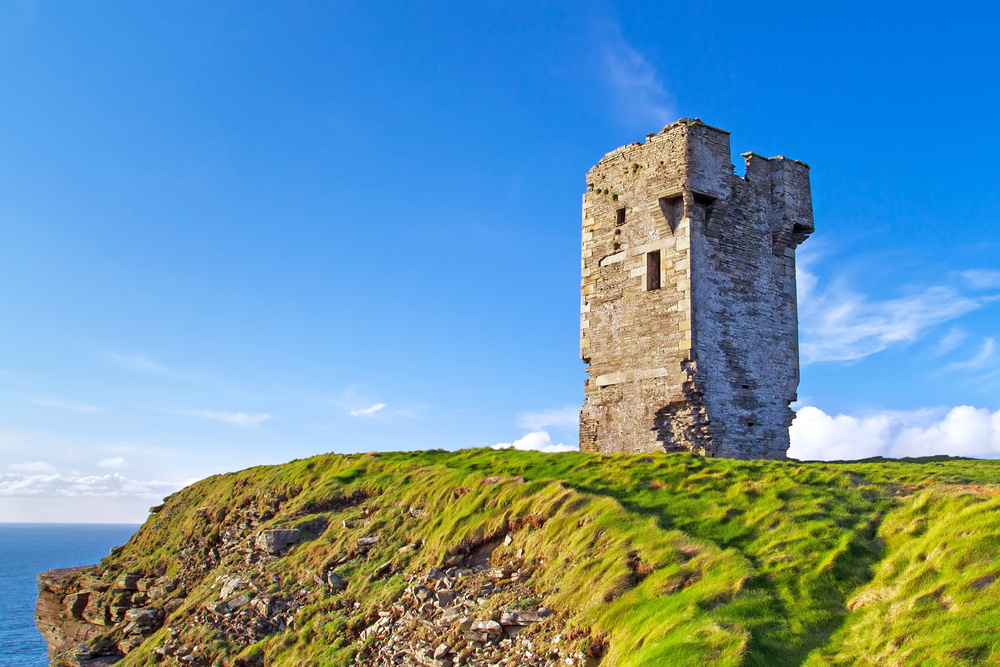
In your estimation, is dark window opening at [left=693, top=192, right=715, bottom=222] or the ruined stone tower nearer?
the ruined stone tower

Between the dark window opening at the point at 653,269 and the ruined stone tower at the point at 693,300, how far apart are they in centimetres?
4

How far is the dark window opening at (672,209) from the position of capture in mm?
22453

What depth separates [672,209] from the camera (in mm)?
22672

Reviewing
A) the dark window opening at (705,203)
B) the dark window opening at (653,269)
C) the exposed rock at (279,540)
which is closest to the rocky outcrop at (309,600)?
the exposed rock at (279,540)

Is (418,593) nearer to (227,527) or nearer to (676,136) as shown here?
(227,527)

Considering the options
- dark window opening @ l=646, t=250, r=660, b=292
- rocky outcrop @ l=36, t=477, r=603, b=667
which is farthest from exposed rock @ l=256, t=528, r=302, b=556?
dark window opening @ l=646, t=250, r=660, b=292

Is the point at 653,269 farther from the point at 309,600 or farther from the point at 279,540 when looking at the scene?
the point at 309,600

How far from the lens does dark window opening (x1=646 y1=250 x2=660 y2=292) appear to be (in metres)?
22.8

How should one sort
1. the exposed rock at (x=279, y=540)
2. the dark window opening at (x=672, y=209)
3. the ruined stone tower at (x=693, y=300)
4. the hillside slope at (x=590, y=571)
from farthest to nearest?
the dark window opening at (x=672, y=209)
the ruined stone tower at (x=693, y=300)
the exposed rock at (x=279, y=540)
the hillside slope at (x=590, y=571)

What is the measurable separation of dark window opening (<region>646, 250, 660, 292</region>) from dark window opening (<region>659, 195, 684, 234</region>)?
97cm

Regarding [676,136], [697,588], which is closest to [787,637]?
[697,588]

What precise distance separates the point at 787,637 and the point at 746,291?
1474 cm

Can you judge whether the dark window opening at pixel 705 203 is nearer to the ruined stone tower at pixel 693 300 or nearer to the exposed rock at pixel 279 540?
the ruined stone tower at pixel 693 300

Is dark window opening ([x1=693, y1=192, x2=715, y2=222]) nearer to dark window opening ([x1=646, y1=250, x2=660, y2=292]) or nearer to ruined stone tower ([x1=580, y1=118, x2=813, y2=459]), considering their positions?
ruined stone tower ([x1=580, y1=118, x2=813, y2=459])
